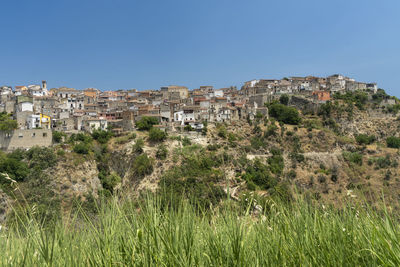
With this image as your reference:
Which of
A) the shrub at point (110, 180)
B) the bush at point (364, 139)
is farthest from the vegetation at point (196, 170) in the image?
the bush at point (364, 139)

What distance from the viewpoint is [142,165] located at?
27.8 meters

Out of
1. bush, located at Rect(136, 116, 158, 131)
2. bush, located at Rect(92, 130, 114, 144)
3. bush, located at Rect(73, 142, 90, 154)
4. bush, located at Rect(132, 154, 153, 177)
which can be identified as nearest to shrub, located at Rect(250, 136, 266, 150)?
bush, located at Rect(136, 116, 158, 131)

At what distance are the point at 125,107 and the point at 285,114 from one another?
20995mm

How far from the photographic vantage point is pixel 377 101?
154 ft

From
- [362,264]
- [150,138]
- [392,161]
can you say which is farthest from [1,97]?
[362,264]

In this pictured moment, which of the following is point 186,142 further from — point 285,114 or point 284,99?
point 284,99

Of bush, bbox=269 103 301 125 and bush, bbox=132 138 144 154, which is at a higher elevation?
bush, bbox=269 103 301 125

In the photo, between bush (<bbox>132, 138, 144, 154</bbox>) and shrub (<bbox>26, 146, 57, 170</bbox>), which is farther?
bush (<bbox>132, 138, 144, 154</bbox>)

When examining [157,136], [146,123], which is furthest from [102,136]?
[157,136]

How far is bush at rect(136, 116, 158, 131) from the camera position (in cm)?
3522

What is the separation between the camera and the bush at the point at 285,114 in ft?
135

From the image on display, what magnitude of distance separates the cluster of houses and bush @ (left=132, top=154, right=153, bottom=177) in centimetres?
694

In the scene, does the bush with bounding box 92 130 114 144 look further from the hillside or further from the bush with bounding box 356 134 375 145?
the bush with bounding box 356 134 375 145

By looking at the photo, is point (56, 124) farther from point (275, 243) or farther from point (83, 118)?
point (275, 243)
